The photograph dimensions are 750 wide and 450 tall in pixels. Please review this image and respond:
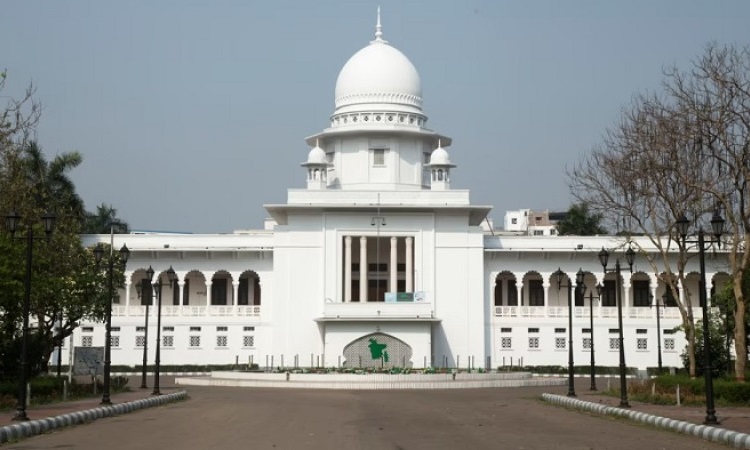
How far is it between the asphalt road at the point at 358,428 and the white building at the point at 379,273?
25629mm

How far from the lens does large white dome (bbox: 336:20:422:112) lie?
211 feet

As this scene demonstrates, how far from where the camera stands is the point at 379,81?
64250 mm

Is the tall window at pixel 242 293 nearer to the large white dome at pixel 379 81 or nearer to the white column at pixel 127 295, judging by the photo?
the white column at pixel 127 295

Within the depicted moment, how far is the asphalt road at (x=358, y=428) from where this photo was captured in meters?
18.2

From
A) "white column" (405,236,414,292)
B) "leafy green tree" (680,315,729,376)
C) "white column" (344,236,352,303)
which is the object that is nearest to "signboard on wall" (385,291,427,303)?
"white column" (405,236,414,292)

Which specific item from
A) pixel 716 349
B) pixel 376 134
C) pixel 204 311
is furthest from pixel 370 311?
pixel 716 349

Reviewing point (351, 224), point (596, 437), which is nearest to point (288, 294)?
point (351, 224)

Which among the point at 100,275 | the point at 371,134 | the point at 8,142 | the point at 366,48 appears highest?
the point at 366,48

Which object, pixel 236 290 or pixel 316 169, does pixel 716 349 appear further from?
pixel 236 290

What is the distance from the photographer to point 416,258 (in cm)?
6062

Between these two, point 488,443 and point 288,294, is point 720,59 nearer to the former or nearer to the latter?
point 488,443

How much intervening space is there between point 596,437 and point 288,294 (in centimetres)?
4105

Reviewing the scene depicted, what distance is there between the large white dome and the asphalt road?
33716 mm

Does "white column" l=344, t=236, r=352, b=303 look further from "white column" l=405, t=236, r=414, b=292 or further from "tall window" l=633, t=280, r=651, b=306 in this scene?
"tall window" l=633, t=280, r=651, b=306
